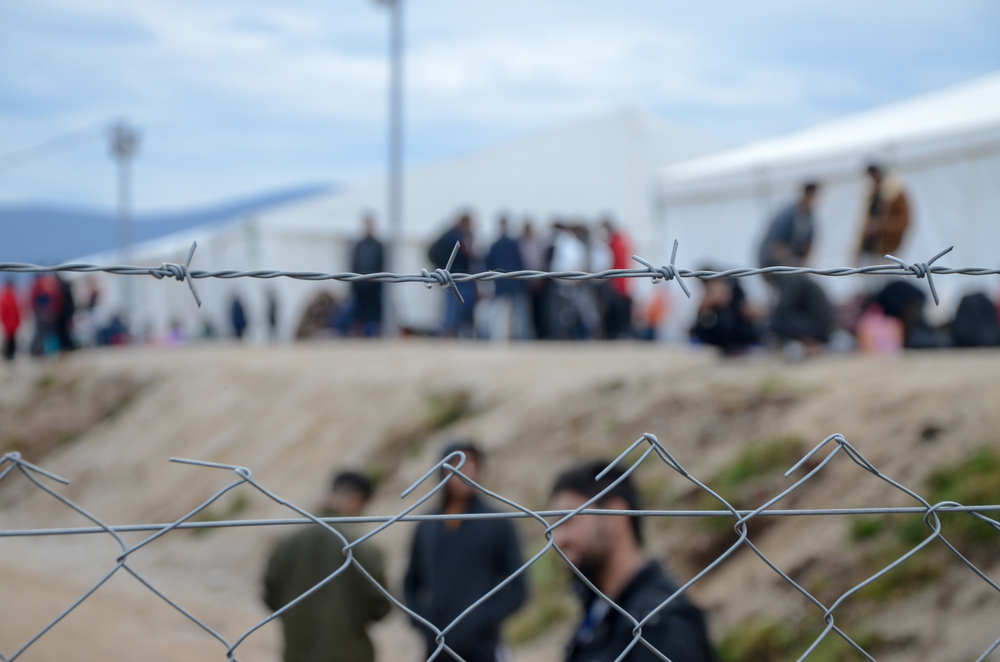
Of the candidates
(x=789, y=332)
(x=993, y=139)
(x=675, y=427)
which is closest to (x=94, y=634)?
(x=675, y=427)

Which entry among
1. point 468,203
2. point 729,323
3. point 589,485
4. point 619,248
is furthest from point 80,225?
point 589,485

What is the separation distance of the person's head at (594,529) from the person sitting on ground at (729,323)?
5.19m

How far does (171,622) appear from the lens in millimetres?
7152

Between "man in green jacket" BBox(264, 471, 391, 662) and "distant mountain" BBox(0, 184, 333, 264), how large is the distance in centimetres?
2484

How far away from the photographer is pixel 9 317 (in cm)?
1486

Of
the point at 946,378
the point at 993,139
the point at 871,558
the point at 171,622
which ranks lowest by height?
the point at 171,622

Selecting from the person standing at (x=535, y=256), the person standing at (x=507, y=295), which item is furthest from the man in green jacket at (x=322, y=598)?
the person standing at (x=535, y=256)

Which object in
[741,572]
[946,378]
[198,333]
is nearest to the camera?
[741,572]

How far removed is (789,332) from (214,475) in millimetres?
6331

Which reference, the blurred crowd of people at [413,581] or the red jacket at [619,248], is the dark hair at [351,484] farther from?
the red jacket at [619,248]

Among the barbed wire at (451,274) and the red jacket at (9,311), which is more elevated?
the barbed wire at (451,274)

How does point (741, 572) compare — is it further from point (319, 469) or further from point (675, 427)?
point (319, 469)

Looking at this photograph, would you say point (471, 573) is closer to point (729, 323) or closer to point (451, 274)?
point (451, 274)

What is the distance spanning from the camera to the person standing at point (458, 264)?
8711 millimetres
